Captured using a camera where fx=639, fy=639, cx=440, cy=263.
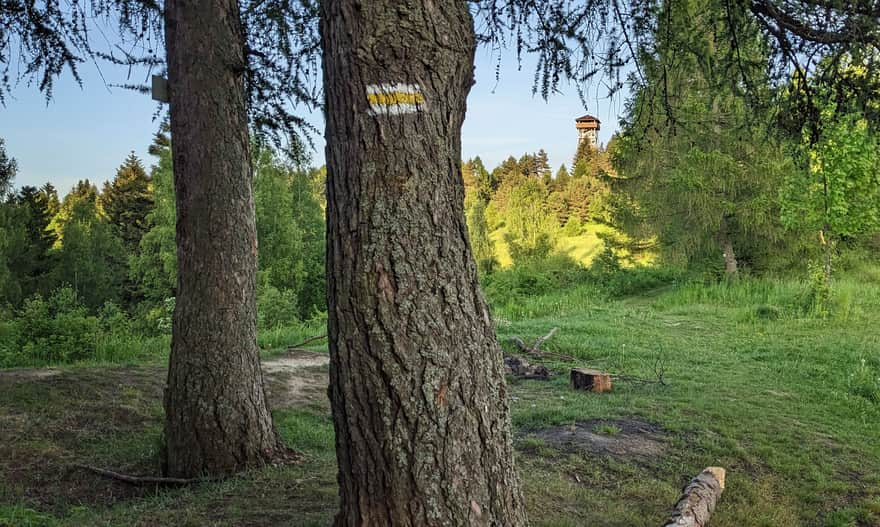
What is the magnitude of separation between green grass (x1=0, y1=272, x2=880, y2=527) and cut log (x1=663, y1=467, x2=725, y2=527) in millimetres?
171

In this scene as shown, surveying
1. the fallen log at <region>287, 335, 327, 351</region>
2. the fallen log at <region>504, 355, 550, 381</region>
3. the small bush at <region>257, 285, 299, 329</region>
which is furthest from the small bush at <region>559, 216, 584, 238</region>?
the fallen log at <region>504, 355, 550, 381</region>

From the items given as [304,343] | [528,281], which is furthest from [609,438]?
[528,281]

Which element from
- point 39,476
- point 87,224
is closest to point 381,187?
point 39,476

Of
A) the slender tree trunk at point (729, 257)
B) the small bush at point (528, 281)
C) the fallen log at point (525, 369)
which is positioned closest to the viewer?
the fallen log at point (525, 369)

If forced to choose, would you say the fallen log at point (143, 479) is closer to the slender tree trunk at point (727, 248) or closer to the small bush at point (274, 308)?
the small bush at point (274, 308)

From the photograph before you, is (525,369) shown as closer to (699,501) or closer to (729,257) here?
(699,501)

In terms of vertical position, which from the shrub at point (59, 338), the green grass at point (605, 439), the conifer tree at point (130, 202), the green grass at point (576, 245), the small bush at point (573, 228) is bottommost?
the green grass at point (605, 439)

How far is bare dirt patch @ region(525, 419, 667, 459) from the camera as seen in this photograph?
5.46 meters

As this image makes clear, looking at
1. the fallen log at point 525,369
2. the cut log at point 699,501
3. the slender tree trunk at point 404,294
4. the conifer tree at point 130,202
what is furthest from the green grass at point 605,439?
the conifer tree at point 130,202

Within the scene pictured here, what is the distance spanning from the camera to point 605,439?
5.77 meters

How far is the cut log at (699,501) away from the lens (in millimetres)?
3643

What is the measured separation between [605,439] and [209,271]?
12.1 ft

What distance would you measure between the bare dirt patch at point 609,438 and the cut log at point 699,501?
102 cm

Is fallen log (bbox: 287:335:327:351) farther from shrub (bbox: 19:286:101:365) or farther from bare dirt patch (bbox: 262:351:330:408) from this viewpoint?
shrub (bbox: 19:286:101:365)
